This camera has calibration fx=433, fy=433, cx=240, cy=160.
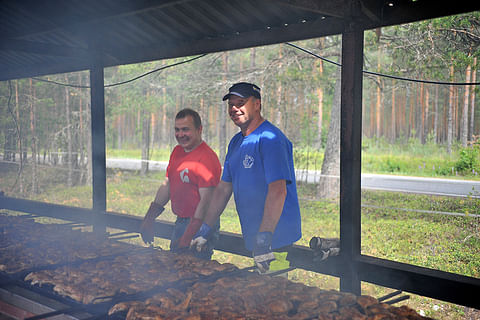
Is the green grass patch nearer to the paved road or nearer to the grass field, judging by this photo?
Answer: the grass field

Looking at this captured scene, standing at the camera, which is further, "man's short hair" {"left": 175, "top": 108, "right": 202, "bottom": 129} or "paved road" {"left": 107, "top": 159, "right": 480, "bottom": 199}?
"paved road" {"left": 107, "top": 159, "right": 480, "bottom": 199}

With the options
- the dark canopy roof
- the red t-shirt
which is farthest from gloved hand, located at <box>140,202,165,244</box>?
the dark canopy roof

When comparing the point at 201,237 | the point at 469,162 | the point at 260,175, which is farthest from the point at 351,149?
the point at 469,162

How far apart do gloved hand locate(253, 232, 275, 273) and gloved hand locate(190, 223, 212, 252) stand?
1.84ft

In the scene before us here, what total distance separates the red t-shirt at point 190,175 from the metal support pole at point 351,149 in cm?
108

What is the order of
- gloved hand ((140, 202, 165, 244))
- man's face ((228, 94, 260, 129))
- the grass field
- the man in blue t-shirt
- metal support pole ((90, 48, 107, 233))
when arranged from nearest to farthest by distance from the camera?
the man in blue t-shirt < man's face ((228, 94, 260, 129)) < gloved hand ((140, 202, 165, 244)) < metal support pole ((90, 48, 107, 233)) < the grass field

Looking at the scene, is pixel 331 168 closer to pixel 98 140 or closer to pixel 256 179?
pixel 98 140

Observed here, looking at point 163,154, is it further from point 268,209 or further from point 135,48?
point 268,209

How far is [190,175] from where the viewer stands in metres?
3.80

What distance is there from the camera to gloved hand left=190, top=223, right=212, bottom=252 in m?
3.38

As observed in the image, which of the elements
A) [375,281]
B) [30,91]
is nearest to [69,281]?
[375,281]

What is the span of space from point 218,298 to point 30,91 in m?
19.0

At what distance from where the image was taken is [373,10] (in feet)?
10.2

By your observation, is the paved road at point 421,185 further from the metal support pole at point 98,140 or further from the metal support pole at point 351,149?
the metal support pole at point 351,149
